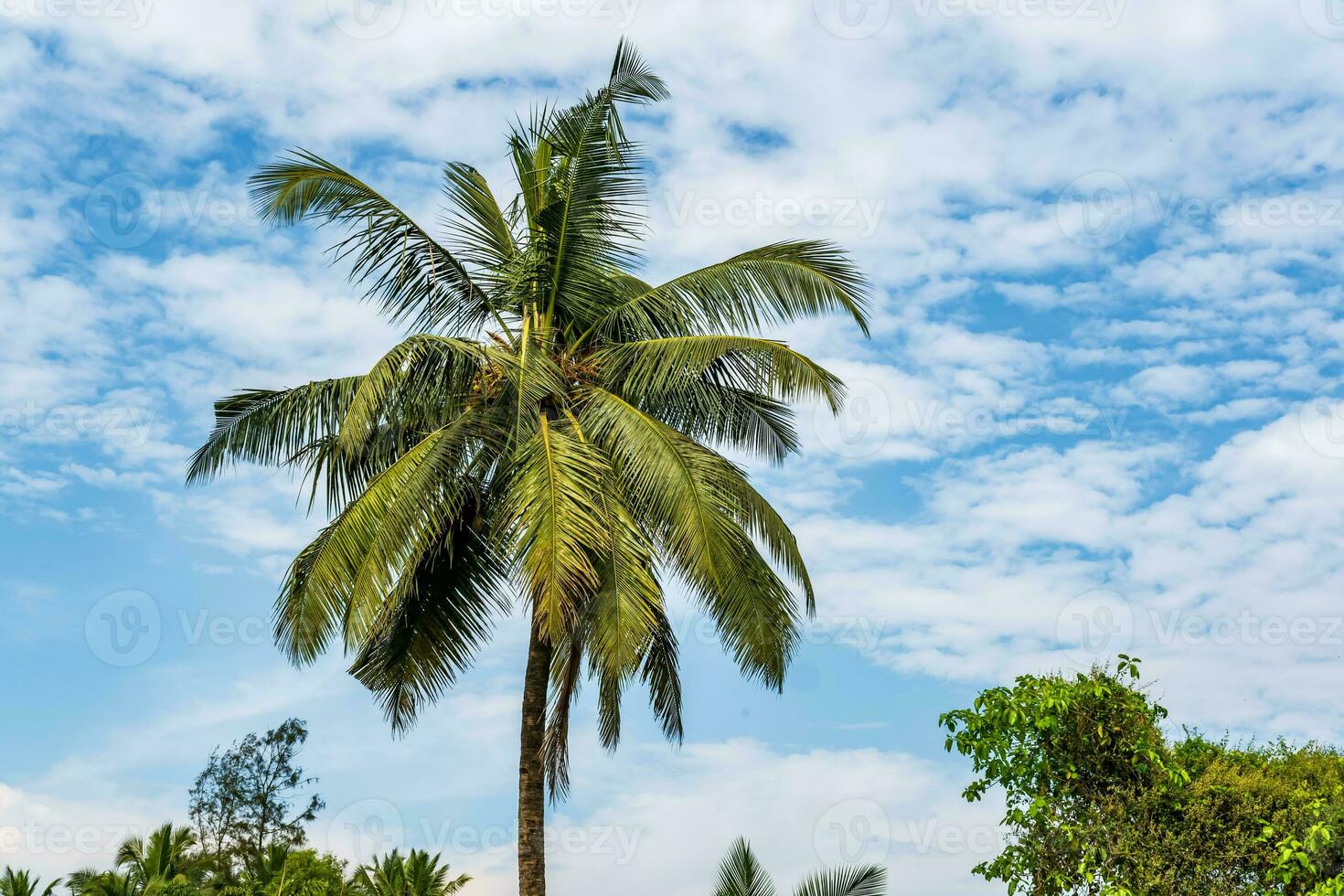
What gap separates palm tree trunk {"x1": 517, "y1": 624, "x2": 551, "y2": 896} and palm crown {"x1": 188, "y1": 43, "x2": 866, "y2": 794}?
0.72ft

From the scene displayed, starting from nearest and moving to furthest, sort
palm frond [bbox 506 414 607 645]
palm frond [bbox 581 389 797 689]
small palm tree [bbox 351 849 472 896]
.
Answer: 1. palm frond [bbox 506 414 607 645]
2. palm frond [bbox 581 389 797 689]
3. small palm tree [bbox 351 849 472 896]

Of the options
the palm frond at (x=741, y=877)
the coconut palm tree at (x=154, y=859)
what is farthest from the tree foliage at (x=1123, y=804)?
the coconut palm tree at (x=154, y=859)

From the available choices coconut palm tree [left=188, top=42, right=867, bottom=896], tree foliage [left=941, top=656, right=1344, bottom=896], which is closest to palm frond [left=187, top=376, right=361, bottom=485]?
coconut palm tree [left=188, top=42, right=867, bottom=896]

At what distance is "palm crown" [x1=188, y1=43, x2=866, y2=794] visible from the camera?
1366 centimetres

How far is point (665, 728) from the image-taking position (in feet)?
55.6

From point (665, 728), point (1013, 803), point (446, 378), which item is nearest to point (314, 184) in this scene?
point (446, 378)

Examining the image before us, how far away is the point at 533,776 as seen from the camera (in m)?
14.6

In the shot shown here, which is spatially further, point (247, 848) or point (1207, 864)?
point (247, 848)

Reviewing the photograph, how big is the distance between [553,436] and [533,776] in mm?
3887

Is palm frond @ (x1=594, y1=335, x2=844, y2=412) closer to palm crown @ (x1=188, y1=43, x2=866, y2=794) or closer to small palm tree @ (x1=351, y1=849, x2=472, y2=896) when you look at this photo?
palm crown @ (x1=188, y1=43, x2=866, y2=794)

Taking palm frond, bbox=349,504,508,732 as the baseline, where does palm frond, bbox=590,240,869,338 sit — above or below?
above

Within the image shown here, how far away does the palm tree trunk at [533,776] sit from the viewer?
46.6 feet

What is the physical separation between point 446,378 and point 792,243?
4.60 meters

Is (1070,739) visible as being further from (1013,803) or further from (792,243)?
(792,243)
